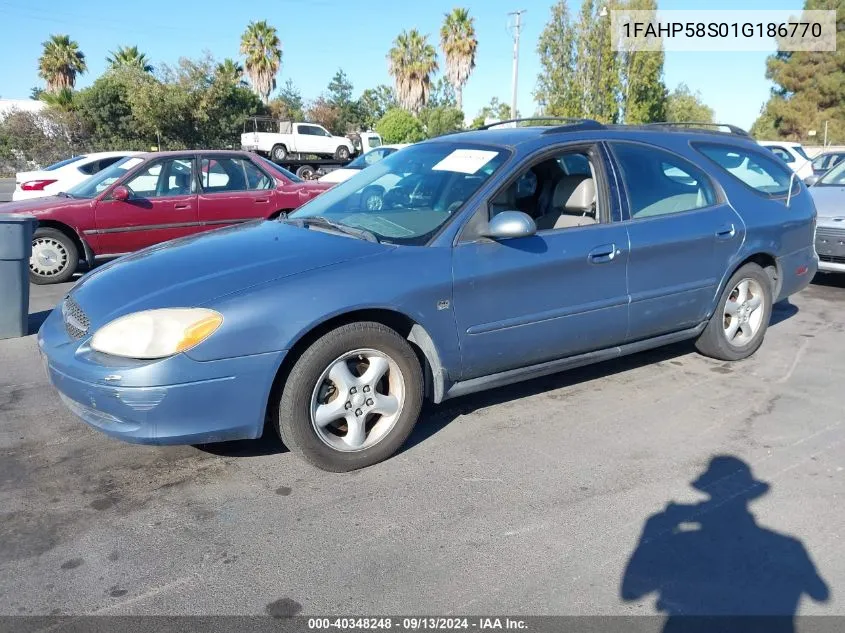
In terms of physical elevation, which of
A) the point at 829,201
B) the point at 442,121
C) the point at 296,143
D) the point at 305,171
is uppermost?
the point at 442,121

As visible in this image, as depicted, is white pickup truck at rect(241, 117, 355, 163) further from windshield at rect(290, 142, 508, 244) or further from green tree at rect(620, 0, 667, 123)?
windshield at rect(290, 142, 508, 244)

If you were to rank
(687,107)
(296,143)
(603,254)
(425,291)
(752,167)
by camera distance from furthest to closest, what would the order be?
(687,107), (296,143), (752,167), (603,254), (425,291)

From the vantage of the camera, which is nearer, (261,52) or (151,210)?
(151,210)

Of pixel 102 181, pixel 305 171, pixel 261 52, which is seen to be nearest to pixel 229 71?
pixel 261 52

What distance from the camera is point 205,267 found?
11.5 ft

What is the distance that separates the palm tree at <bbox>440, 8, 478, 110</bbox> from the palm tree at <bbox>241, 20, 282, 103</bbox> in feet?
37.3

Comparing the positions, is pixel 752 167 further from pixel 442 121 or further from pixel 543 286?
pixel 442 121

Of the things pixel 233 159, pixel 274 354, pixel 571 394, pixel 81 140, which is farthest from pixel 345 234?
pixel 81 140

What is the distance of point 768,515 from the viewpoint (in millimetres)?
3148

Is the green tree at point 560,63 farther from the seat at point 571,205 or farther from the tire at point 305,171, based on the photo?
the seat at point 571,205

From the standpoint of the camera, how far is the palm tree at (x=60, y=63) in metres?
43.1

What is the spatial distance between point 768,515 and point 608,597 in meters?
1.02

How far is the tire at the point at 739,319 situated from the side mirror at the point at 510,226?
1.98 meters

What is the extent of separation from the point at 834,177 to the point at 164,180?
8398 mm
